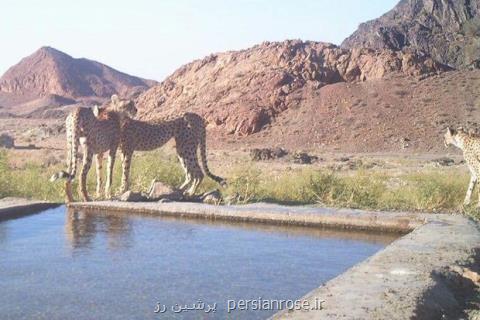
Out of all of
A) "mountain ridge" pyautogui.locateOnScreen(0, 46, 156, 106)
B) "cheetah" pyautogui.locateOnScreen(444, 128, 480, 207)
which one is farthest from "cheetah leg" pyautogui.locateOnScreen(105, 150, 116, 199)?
"mountain ridge" pyautogui.locateOnScreen(0, 46, 156, 106)

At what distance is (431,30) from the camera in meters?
95.4

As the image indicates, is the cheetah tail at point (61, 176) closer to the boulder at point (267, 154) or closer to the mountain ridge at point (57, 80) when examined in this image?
the boulder at point (267, 154)

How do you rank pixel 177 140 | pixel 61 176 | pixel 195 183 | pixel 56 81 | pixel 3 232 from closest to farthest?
1. pixel 3 232
2. pixel 61 176
3. pixel 195 183
4. pixel 177 140
5. pixel 56 81

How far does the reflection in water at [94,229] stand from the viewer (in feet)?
30.7

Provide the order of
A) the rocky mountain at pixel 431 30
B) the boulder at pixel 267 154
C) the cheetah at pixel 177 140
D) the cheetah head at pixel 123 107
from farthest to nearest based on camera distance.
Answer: the rocky mountain at pixel 431 30, the boulder at pixel 267 154, the cheetah head at pixel 123 107, the cheetah at pixel 177 140

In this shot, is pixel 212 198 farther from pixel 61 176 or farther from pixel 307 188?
pixel 61 176

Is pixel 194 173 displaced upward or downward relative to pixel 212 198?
upward

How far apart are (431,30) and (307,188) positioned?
86520 millimetres

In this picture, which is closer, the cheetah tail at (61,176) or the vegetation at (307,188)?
the cheetah tail at (61,176)

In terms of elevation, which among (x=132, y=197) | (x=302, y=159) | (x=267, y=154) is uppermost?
(x=267, y=154)

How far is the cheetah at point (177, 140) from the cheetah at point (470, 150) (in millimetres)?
4933

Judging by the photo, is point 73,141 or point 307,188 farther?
point 307,188

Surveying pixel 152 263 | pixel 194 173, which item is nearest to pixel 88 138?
pixel 194 173

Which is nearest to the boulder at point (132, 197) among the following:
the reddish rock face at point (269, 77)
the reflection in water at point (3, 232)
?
the reflection in water at point (3, 232)
